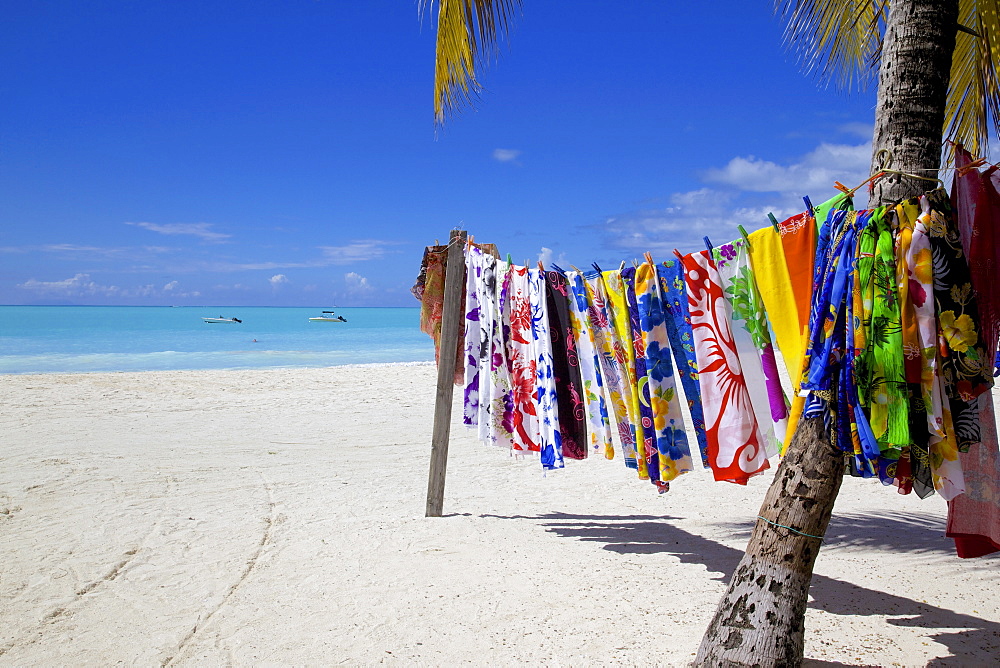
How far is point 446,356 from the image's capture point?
5.02 metres

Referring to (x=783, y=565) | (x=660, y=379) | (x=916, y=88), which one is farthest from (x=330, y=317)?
(x=916, y=88)

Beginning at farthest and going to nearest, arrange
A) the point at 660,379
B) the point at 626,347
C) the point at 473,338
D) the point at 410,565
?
1. the point at 473,338
2. the point at 410,565
3. the point at 626,347
4. the point at 660,379

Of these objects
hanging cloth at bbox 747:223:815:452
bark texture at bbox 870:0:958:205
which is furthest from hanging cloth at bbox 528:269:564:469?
bark texture at bbox 870:0:958:205

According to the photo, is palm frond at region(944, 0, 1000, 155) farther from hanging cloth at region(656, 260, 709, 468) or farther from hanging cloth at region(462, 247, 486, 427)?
hanging cloth at region(462, 247, 486, 427)

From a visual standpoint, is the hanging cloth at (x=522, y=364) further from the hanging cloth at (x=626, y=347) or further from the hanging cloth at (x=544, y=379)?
the hanging cloth at (x=626, y=347)

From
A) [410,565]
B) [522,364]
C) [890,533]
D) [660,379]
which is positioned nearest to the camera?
[660,379]

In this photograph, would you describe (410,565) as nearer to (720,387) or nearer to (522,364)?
(522,364)

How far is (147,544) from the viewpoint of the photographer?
4680 mm

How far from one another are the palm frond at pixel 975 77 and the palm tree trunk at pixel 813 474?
9.15ft

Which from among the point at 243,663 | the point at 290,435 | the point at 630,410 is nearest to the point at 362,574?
the point at 243,663

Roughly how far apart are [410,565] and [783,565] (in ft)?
7.96

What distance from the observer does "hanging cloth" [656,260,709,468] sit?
3174 millimetres

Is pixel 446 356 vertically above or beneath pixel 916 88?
beneath

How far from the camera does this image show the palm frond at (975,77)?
4.62 m
